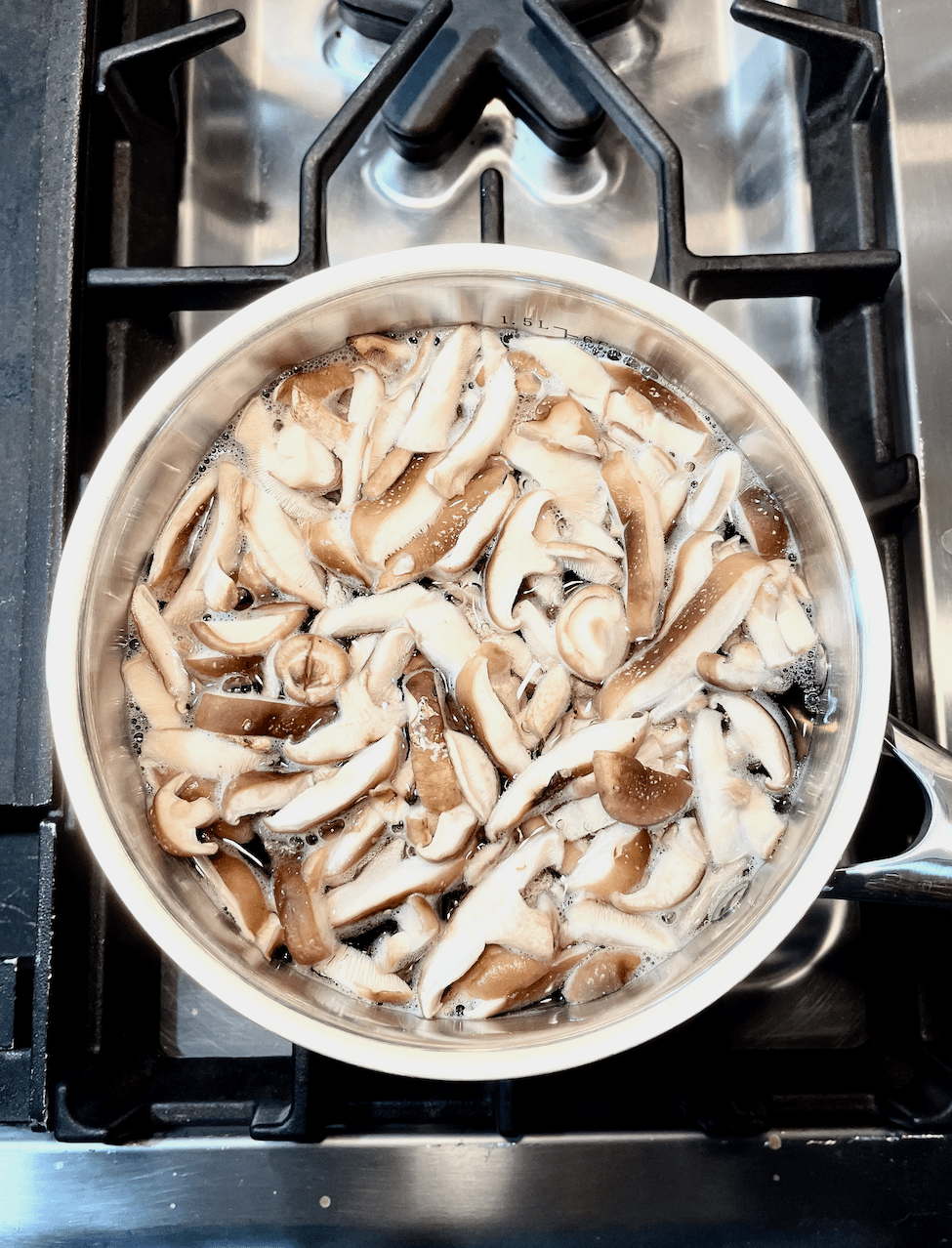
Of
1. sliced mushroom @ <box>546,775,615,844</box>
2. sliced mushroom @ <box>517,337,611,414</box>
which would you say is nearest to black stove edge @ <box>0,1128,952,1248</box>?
sliced mushroom @ <box>546,775,615,844</box>

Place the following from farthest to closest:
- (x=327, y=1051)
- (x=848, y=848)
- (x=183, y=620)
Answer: (x=848, y=848) < (x=183, y=620) < (x=327, y=1051)

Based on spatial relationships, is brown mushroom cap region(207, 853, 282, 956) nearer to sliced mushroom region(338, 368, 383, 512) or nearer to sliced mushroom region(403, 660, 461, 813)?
sliced mushroom region(403, 660, 461, 813)

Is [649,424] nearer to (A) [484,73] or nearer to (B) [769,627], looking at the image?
(B) [769,627]

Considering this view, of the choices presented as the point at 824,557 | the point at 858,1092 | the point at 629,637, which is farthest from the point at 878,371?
the point at 858,1092

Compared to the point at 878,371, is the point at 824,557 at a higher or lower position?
lower

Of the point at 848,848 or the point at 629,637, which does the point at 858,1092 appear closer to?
the point at 848,848

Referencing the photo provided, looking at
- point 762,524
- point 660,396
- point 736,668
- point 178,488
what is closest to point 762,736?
point 736,668

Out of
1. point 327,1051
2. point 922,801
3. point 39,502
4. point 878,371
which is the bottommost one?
point 327,1051

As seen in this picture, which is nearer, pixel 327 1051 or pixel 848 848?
pixel 327 1051
